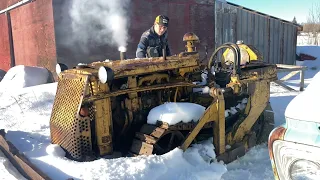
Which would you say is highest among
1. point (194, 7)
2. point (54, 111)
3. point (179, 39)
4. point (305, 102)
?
point (194, 7)

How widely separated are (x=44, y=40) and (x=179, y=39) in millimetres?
5089

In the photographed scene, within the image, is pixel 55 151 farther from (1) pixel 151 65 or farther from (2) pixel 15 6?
(2) pixel 15 6

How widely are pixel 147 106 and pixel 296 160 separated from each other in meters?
2.17

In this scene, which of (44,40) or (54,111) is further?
(44,40)

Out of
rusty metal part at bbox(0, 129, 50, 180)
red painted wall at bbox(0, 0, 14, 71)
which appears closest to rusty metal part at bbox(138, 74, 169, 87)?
rusty metal part at bbox(0, 129, 50, 180)

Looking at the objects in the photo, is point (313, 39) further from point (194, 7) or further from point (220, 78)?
point (220, 78)

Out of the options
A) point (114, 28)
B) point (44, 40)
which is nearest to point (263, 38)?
point (114, 28)

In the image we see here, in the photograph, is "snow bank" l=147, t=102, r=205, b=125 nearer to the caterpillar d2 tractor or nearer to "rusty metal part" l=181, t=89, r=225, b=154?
the caterpillar d2 tractor

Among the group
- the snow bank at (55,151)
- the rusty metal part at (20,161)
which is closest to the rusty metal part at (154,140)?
the snow bank at (55,151)

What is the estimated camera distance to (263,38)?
1538 centimetres

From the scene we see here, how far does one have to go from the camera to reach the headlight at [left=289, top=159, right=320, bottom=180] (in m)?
2.22

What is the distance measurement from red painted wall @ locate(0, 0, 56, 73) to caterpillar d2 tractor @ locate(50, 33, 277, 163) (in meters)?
6.96

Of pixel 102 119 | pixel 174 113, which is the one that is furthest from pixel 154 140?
pixel 102 119

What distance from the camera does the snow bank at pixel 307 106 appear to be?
90.0 inches
